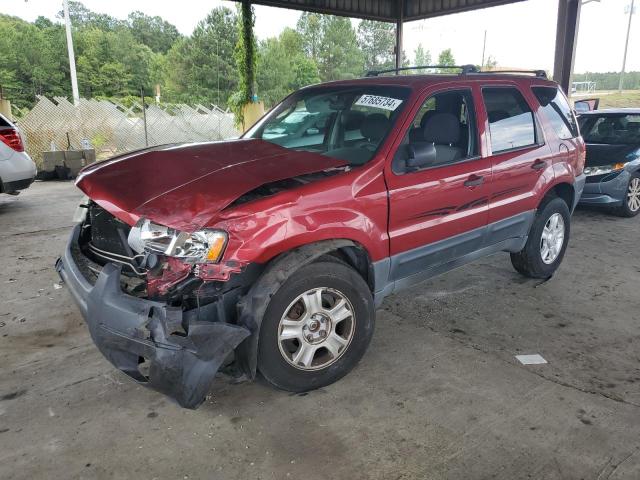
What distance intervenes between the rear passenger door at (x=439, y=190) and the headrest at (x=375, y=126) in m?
0.17

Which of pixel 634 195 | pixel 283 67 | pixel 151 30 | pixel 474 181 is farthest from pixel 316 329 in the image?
pixel 151 30

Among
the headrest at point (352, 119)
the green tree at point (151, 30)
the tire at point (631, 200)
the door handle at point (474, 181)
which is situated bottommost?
the tire at point (631, 200)

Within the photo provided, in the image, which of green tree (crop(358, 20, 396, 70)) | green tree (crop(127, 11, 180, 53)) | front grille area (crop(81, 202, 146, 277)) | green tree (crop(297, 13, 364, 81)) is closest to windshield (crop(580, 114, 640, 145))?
front grille area (crop(81, 202, 146, 277))

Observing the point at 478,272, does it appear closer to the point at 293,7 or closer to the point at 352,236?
the point at 352,236

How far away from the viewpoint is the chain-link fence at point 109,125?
12.4m

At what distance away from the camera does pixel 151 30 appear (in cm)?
6041

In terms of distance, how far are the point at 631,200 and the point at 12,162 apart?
9.27 m

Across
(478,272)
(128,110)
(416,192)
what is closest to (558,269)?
(478,272)

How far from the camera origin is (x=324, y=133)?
4047mm

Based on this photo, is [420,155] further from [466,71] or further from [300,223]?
[466,71]

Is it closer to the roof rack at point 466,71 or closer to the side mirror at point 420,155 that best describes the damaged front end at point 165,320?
the side mirror at point 420,155

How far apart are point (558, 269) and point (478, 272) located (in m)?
0.87

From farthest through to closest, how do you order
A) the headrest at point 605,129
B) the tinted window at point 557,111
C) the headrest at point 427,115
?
the headrest at point 605,129
the tinted window at point 557,111
the headrest at point 427,115

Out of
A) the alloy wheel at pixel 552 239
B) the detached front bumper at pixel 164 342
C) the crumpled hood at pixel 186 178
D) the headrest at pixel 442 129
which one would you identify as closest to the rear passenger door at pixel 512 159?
the headrest at pixel 442 129
